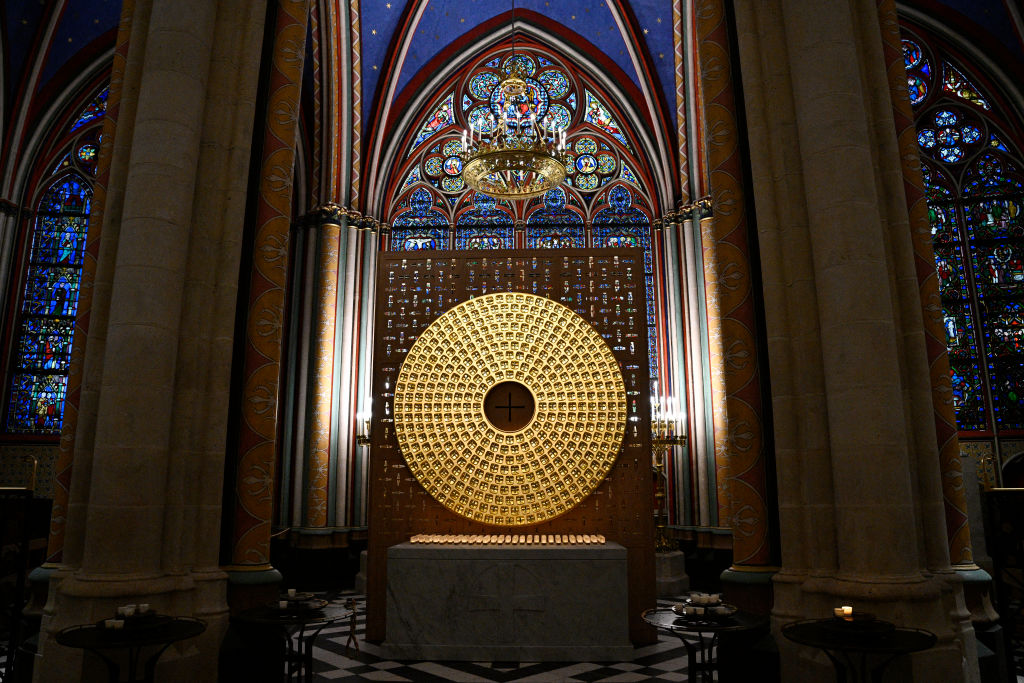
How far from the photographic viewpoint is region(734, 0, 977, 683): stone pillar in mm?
3533

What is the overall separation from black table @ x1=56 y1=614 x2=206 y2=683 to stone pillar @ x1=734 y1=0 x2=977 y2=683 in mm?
3021

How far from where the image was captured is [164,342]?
397cm

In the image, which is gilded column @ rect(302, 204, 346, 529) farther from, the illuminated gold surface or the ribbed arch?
the illuminated gold surface

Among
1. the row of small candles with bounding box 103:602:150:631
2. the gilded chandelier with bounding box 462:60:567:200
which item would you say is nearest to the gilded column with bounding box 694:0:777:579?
the row of small candles with bounding box 103:602:150:631

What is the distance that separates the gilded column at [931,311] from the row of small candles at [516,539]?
8.34ft

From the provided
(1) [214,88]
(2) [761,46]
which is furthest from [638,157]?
(1) [214,88]

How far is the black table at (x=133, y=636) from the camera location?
3016 millimetres

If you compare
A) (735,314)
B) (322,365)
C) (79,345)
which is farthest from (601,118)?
(79,345)

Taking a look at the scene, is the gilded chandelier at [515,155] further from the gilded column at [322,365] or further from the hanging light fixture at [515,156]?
the gilded column at [322,365]

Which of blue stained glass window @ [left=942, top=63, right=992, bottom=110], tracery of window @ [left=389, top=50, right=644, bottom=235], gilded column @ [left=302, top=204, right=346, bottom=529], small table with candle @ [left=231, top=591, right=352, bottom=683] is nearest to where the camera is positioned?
small table with candle @ [left=231, top=591, right=352, bottom=683]

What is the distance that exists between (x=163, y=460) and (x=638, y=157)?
442 inches

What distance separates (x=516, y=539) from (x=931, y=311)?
11.3 feet

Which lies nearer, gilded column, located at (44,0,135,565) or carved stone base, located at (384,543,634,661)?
gilded column, located at (44,0,135,565)

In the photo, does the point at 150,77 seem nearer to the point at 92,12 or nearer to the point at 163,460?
the point at 163,460
